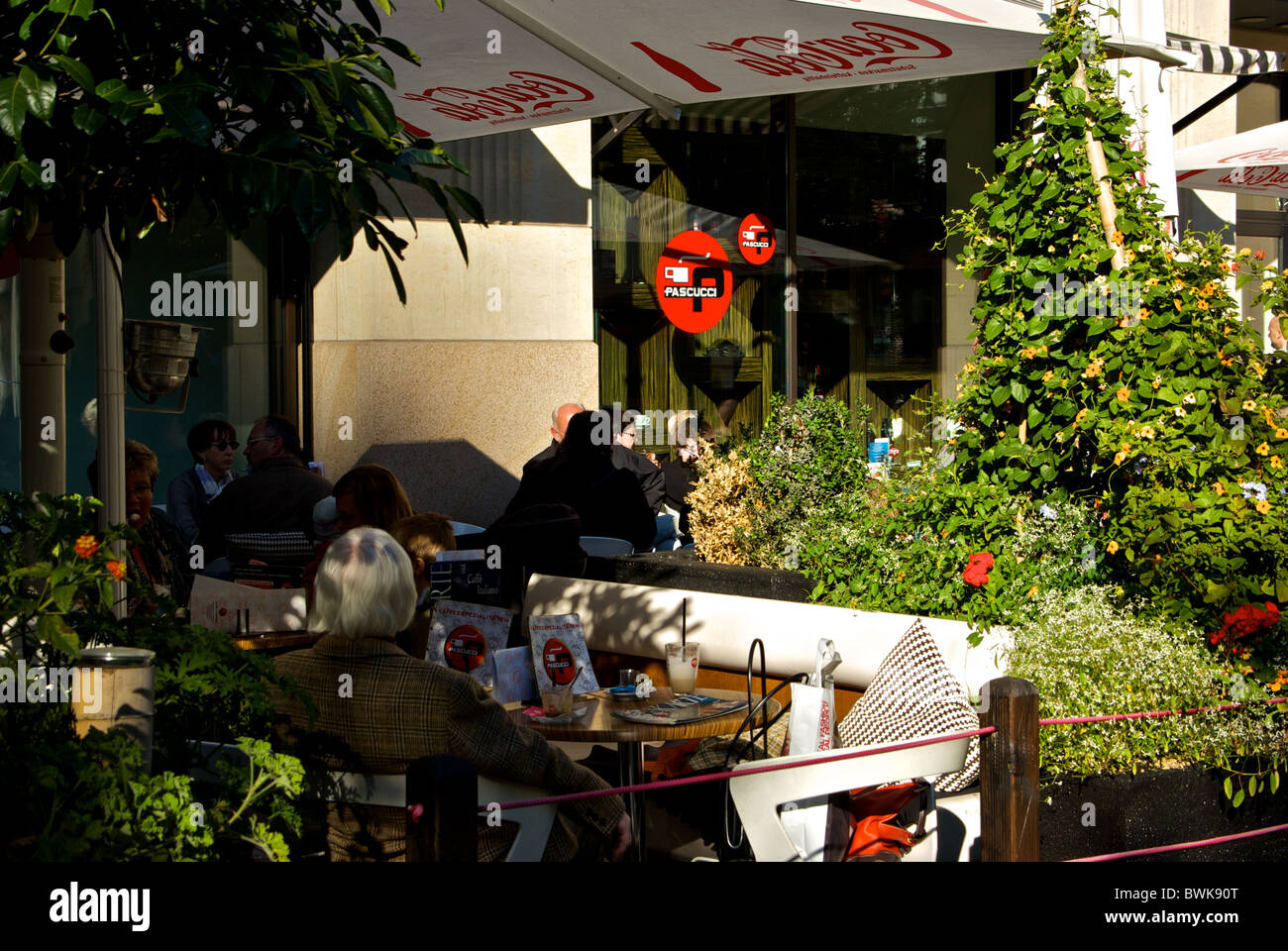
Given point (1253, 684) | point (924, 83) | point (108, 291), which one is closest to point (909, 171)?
point (924, 83)

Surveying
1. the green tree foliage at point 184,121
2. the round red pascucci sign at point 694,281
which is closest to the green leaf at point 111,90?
the green tree foliage at point 184,121

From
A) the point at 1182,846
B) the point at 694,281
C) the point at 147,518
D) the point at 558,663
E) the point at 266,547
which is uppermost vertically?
the point at 694,281

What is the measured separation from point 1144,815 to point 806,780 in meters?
1.20

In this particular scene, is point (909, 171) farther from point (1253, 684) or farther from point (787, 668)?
point (1253, 684)

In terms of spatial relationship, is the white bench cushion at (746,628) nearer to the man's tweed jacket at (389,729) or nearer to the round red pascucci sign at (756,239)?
the man's tweed jacket at (389,729)

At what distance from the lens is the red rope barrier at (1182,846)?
3971mm

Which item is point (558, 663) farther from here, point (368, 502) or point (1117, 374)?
point (1117, 374)

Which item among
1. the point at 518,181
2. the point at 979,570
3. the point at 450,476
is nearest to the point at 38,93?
the point at 979,570

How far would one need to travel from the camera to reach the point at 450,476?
32.4 ft

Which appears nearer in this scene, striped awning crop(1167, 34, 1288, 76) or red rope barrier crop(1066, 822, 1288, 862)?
red rope barrier crop(1066, 822, 1288, 862)

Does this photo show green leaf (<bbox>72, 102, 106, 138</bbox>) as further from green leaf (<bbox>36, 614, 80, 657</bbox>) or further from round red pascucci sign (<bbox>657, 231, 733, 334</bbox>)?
round red pascucci sign (<bbox>657, 231, 733, 334</bbox>)

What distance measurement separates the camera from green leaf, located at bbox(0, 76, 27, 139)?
2.37 metres

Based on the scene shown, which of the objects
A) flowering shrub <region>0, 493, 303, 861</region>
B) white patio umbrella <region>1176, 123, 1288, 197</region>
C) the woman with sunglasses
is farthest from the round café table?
white patio umbrella <region>1176, 123, 1288, 197</region>

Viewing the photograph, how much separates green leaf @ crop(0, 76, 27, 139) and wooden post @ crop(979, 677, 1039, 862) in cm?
261
